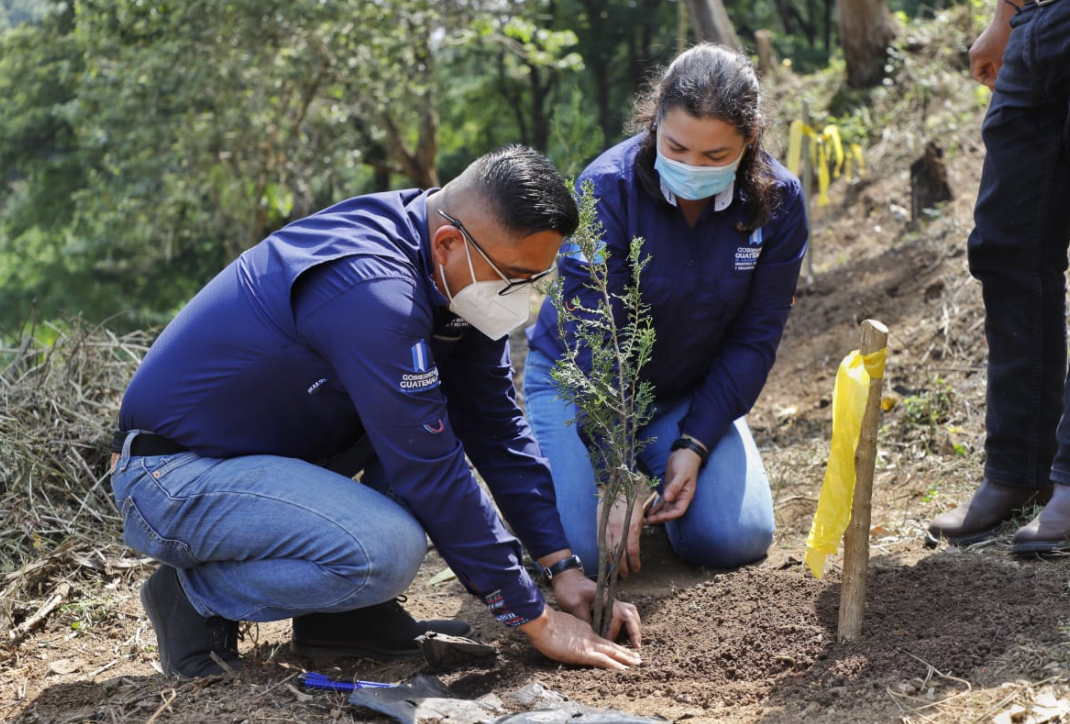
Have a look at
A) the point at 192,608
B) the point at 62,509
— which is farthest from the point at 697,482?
the point at 62,509

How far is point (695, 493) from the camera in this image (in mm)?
3389

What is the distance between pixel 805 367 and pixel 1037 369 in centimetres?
268

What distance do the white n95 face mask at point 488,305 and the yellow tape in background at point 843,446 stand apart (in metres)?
0.79

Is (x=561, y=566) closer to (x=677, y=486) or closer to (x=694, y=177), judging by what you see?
(x=677, y=486)

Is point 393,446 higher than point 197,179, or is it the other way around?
point 393,446

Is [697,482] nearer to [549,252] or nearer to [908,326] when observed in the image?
[549,252]

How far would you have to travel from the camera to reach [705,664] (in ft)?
8.41

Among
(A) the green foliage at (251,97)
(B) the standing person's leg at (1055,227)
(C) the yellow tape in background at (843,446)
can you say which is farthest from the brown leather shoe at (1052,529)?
(A) the green foliage at (251,97)

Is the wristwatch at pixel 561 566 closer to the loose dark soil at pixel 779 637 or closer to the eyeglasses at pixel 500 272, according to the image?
the loose dark soil at pixel 779 637

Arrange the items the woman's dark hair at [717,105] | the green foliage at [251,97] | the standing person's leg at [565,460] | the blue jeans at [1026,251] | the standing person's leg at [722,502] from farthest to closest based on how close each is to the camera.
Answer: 1. the green foliage at [251,97]
2. the standing person's leg at [565,460]
3. the standing person's leg at [722,502]
4. the woman's dark hair at [717,105]
5. the blue jeans at [1026,251]

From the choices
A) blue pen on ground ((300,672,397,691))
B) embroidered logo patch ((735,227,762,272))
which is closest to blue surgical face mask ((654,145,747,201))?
embroidered logo patch ((735,227,762,272))

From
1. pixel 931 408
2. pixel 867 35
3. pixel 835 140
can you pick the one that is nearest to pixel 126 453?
pixel 931 408

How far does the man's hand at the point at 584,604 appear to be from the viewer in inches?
106

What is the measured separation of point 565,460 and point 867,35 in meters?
8.16
